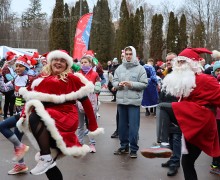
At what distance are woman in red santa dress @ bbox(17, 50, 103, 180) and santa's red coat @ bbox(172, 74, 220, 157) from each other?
44.0 inches

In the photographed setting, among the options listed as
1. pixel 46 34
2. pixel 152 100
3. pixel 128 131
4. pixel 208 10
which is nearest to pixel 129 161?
pixel 128 131

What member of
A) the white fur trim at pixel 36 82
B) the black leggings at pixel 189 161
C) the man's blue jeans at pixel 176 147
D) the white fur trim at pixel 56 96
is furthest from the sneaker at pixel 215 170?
the white fur trim at pixel 36 82

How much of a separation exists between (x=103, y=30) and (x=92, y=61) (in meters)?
33.3

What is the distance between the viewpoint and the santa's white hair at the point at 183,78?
393cm

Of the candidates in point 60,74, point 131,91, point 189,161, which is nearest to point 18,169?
point 60,74

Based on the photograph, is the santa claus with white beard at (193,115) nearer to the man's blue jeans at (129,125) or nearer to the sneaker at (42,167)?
the sneaker at (42,167)

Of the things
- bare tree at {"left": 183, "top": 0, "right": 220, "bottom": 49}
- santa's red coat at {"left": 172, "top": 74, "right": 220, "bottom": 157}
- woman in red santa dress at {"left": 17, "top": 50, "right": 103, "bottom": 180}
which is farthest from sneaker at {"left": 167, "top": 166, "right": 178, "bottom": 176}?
bare tree at {"left": 183, "top": 0, "right": 220, "bottom": 49}

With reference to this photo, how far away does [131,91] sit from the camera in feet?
20.2

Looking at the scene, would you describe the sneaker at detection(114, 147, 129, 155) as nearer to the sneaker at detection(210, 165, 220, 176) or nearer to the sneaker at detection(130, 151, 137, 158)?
the sneaker at detection(130, 151, 137, 158)

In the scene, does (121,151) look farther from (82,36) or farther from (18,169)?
(82,36)

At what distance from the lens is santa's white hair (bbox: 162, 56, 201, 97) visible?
3.93m

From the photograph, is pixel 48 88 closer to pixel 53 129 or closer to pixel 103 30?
pixel 53 129

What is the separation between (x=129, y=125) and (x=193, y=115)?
2442 millimetres

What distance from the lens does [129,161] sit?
6086mm
